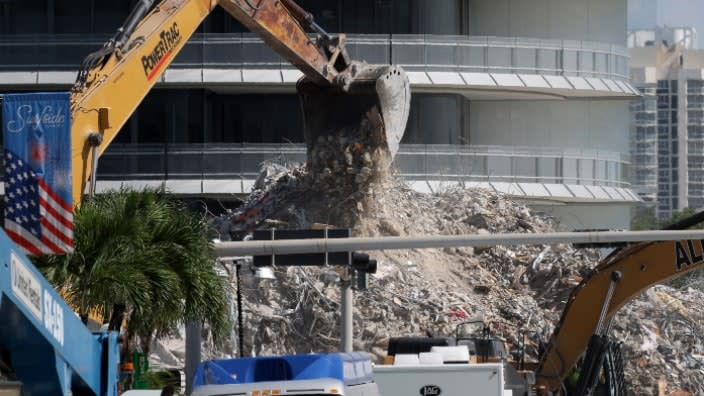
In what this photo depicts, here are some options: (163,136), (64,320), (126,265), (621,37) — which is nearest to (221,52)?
(163,136)

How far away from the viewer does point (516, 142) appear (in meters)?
53.5

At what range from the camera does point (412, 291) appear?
120 feet

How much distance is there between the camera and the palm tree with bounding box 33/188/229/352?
1917 cm

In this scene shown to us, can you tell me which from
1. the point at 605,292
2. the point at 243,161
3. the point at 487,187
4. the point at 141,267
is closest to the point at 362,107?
the point at 605,292

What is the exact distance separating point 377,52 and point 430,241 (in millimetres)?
26481

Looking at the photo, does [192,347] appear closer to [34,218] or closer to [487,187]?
[34,218]

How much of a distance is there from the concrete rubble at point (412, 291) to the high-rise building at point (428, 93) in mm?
8586

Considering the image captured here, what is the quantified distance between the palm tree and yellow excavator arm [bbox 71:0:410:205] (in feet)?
4.29

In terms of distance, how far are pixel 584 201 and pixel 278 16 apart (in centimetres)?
2096

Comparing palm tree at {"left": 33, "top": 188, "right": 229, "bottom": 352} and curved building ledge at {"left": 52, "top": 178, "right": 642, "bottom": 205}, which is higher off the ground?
curved building ledge at {"left": 52, "top": 178, "right": 642, "bottom": 205}

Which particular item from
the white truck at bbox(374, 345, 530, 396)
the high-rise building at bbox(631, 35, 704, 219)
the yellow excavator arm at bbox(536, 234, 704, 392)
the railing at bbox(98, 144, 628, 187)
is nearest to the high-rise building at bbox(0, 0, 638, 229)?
the railing at bbox(98, 144, 628, 187)

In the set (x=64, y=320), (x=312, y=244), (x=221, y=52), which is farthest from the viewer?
(x=221, y=52)

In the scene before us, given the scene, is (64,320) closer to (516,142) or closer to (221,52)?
(221,52)

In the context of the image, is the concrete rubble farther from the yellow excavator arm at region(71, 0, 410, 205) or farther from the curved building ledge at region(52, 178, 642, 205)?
the curved building ledge at region(52, 178, 642, 205)
